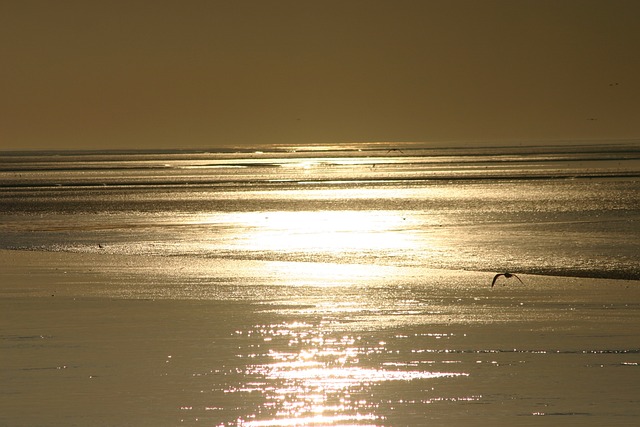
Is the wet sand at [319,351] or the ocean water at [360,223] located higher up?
the ocean water at [360,223]

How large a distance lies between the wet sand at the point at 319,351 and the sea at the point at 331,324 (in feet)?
0.11

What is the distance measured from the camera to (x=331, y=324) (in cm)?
1397

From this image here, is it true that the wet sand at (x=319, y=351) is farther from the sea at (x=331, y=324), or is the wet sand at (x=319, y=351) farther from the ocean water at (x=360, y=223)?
the ocean water at (x=360, y=223)

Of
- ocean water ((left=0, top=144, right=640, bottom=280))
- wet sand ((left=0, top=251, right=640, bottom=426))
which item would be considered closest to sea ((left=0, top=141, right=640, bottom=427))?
wet sand ((left=0, top=251, right=640, bottom=426))

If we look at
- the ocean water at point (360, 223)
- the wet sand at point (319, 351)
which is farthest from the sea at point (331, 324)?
the ocean water at point (360, 223)

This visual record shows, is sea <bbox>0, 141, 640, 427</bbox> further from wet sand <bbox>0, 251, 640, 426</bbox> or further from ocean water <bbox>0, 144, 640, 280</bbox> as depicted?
ocean water <bbox>0, 144, 640, 280</bbox>

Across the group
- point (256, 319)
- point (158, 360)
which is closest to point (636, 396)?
point (158, 360)

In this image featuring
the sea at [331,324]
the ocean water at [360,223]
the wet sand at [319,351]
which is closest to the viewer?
the wet sand at [319,351]

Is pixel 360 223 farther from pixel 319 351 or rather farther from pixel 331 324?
pixel 319 351

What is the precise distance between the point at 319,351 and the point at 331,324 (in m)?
1.75

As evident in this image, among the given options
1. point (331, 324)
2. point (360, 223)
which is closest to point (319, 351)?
point (331, 324)

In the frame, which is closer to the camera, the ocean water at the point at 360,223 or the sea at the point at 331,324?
the sea at the point at 331,324

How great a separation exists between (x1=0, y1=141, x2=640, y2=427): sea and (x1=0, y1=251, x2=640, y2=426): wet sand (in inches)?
1.3

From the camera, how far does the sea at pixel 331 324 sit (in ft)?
32.6
